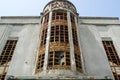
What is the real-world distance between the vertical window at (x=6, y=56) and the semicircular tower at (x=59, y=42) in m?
2.53

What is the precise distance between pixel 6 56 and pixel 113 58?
8.04 m

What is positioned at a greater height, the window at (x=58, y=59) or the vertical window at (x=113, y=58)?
the vertical window at (x=113, y=58)

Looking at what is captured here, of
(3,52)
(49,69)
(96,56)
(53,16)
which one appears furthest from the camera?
(53,16)

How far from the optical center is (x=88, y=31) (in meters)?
20.7

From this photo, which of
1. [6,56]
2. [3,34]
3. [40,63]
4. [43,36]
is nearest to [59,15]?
[43,36]

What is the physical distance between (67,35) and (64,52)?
2138mm

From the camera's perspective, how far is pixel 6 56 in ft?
58.8

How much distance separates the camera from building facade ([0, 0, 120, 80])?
48.2 feet

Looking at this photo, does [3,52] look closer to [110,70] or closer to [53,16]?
[53,16]

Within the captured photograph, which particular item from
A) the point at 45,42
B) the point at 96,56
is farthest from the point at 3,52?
the point at 96,56

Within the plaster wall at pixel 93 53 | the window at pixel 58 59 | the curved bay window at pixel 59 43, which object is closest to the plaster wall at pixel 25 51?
the window at pixel 58 59

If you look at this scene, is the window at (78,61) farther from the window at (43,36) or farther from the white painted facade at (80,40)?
the window at (43,36)

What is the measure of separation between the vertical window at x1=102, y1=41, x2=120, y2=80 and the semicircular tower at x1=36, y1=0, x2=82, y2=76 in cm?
270

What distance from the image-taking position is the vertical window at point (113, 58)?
16516 millimetres
